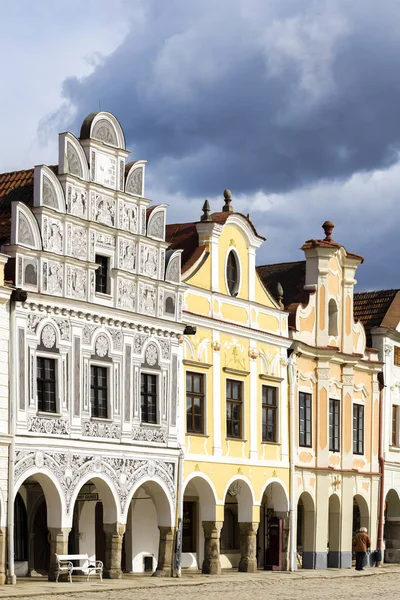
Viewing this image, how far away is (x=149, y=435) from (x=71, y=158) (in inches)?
310

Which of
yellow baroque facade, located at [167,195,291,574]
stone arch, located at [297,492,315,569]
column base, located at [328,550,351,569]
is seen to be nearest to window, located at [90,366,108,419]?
yellow baroque facade, located at [167,195,291,574]

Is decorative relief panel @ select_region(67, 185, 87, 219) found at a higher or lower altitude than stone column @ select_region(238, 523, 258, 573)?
higher

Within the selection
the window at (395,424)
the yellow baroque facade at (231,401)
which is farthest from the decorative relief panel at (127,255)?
the window at (395,424)

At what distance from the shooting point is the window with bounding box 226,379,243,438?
43.1m

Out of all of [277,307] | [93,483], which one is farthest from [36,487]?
[277,307]

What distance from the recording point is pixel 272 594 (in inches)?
1350

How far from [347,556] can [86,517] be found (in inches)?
489

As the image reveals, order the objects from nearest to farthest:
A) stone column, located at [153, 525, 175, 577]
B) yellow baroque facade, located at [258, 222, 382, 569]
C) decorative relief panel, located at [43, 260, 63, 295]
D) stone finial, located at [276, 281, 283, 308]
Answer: decorative relief panel, located at [43, 260, 63, 295] < stone column, located at [153, 525, 175, 577] < stone finial, located at [276, 281, 283, 308] < yellow baroque facade, located at [258, 222, 382, 569]

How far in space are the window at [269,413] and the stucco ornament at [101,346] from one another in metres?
8.80

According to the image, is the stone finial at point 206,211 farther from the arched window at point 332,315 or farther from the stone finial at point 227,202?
the arched window at point 332,315

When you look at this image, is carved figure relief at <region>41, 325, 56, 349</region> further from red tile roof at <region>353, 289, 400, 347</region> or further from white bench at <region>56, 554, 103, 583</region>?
red tile roof at <region>353, 289, 400, 347</region>

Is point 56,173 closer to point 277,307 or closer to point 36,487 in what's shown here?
point 36,487

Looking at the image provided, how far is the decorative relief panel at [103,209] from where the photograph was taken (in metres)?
37.6

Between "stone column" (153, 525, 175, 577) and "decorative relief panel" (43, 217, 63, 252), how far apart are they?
8717mm
